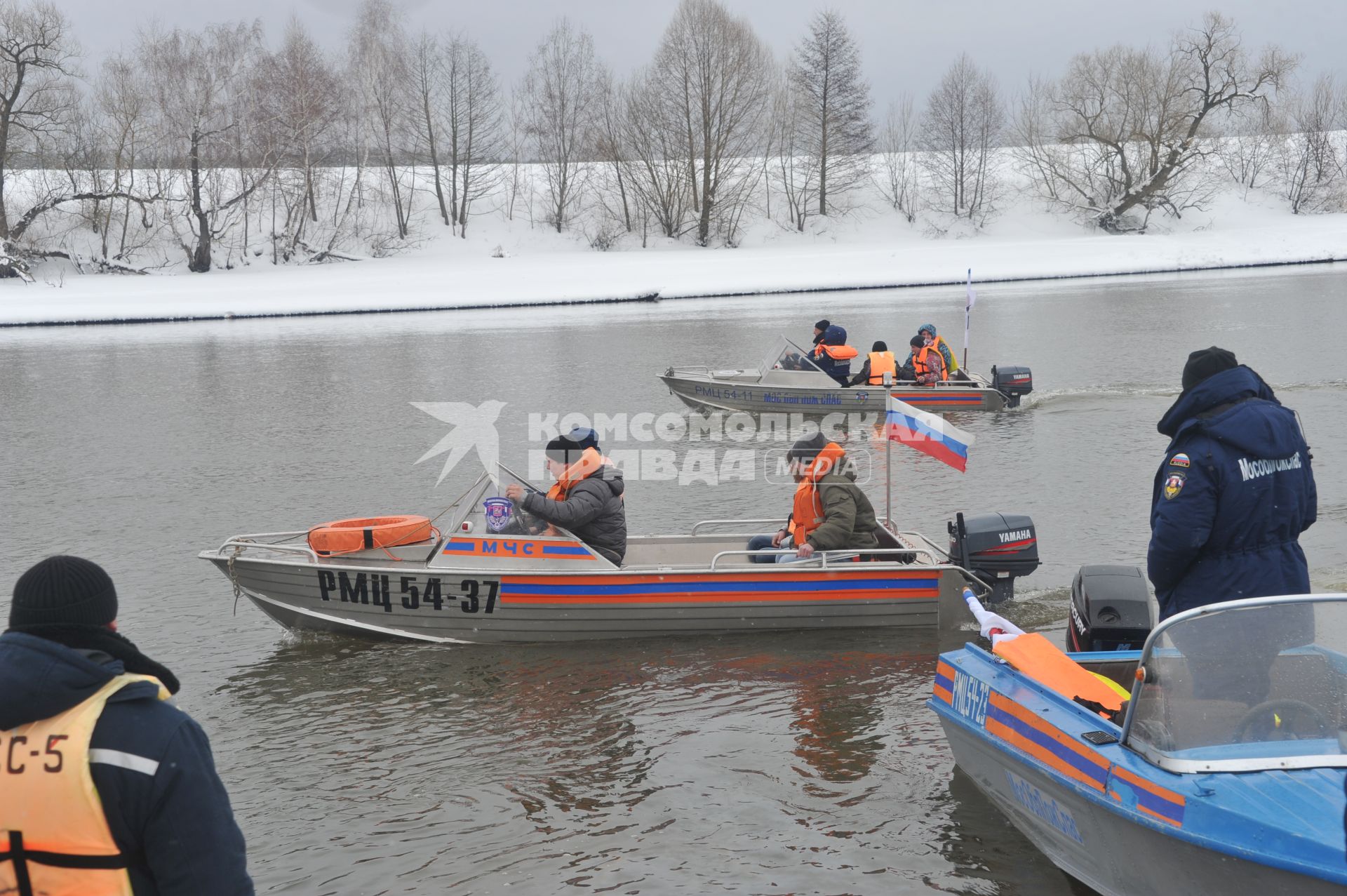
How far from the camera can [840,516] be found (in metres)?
8.88

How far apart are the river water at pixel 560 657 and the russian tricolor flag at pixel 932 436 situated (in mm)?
1501

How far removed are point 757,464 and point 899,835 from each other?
34.0 feet

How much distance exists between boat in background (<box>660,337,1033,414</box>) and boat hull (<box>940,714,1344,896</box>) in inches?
524

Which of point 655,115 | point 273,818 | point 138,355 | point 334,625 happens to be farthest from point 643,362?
point 655,115

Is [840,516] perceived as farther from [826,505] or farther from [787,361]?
[787,361]

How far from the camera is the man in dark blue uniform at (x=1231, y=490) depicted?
498 cm

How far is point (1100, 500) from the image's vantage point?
12852 mm

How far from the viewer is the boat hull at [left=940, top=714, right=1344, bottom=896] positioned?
3918mm

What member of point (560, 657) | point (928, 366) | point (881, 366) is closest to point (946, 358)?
point (928, 366)

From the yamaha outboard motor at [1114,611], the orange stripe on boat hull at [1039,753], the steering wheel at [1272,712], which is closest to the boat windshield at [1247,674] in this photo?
the steering wheel at [1272,712]

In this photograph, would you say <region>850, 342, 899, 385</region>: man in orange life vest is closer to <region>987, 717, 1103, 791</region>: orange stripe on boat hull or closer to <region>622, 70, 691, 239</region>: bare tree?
<region>987, 717, 1103, 791</region>: orange stripe on boat hull

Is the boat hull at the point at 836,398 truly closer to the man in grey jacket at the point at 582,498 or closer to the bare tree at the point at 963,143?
the man in grey jacket at the point at 582,498

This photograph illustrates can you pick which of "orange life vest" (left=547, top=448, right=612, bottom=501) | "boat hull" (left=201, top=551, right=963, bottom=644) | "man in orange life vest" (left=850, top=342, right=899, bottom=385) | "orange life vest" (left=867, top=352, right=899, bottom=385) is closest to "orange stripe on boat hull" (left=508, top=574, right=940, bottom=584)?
"boat hull" (left=201, top=551, right=963, bottom=644)

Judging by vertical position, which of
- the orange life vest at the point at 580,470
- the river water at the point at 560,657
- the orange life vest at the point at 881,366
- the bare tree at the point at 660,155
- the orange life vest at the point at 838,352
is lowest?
the river water at the point at 560,657
